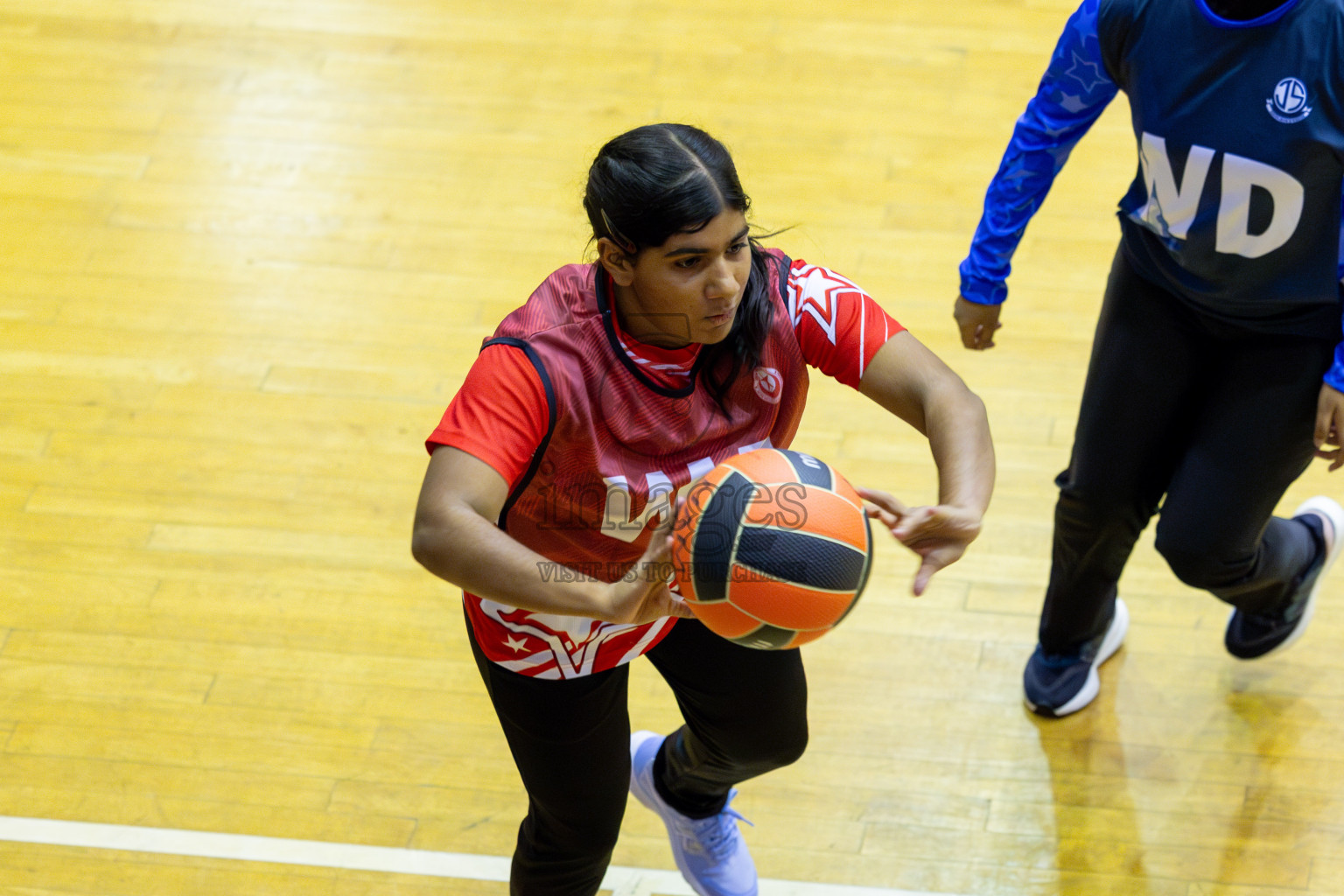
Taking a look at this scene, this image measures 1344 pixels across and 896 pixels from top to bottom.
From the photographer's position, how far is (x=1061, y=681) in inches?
118

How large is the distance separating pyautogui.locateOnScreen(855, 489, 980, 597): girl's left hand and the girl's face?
345 millimetres

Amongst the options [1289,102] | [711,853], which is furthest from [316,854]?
[1289,102]

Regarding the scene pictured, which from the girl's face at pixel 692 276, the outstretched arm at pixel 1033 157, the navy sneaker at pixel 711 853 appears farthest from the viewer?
the navy sneaker at pixel 711 853

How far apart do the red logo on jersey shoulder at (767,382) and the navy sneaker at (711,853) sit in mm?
945

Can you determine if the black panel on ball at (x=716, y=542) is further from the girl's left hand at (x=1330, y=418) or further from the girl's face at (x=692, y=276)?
the girl's left hand at (x=1330, y=418)

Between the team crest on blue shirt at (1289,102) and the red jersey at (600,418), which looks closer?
the red jersey at (600,418)

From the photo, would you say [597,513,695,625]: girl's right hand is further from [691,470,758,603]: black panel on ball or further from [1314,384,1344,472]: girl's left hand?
[1314,384,1344,472]: girl's left hand

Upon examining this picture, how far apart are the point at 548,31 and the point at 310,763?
330cm

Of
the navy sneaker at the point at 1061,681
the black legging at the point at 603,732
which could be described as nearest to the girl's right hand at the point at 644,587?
the black legging at the point at 603,732

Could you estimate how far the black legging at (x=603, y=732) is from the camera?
2.20m

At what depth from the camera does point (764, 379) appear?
2082mm

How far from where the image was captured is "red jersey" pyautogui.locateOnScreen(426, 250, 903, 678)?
1.92 metres

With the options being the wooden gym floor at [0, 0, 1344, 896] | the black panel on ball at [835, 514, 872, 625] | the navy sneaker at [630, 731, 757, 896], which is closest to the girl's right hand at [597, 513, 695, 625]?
the black panel on ball at [835, 514, 872, 625]

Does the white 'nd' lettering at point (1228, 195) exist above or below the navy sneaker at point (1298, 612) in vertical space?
above
